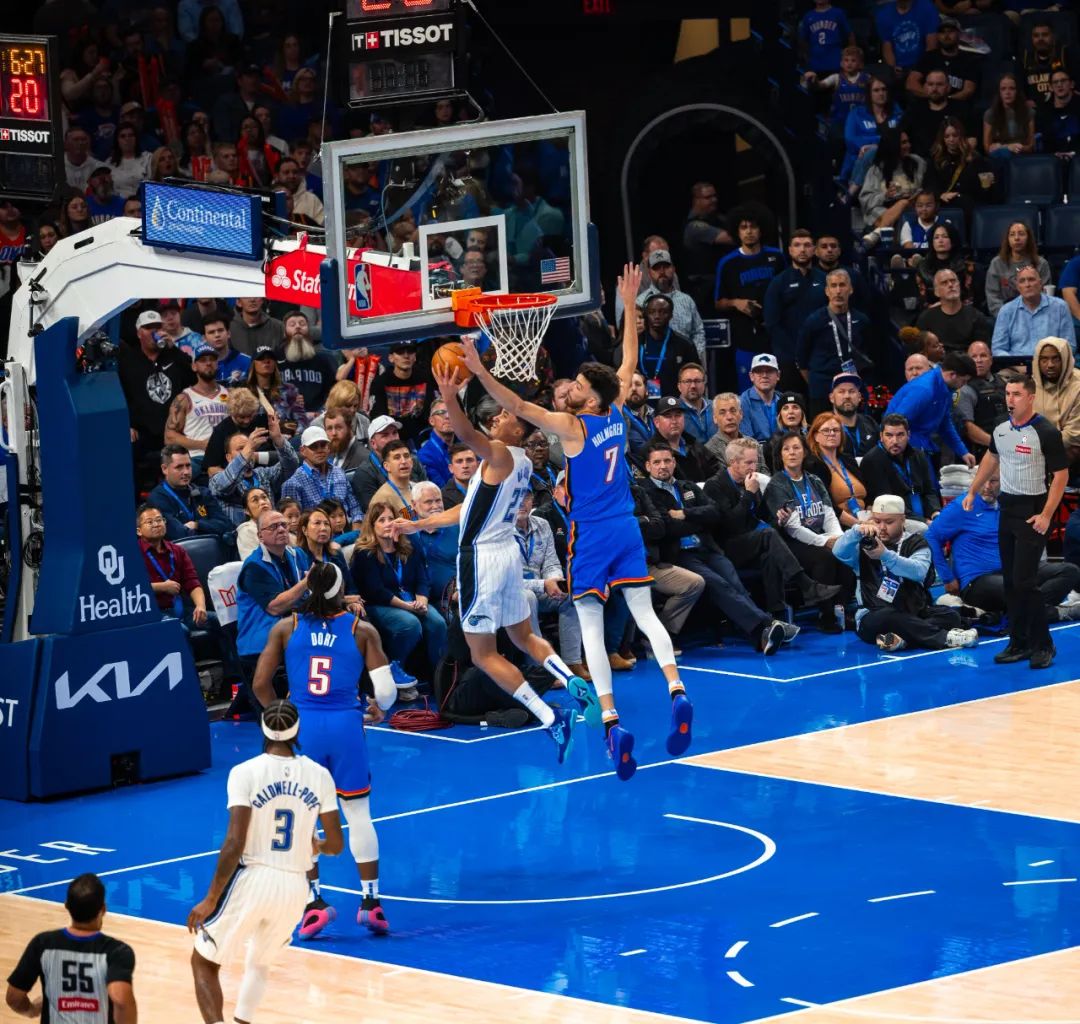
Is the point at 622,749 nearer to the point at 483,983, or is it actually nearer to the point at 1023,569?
the point at 483,983

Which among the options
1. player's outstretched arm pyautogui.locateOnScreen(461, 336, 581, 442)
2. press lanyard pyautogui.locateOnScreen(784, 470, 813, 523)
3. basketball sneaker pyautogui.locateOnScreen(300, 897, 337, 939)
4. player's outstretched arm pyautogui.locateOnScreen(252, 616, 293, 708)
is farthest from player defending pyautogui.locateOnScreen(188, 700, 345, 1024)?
press lanyard pyautogui.locateOnScreen(784, 470, 813, 523)

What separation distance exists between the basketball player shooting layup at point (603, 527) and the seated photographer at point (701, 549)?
13.1ft

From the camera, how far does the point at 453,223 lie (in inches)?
532

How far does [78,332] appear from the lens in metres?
13.5

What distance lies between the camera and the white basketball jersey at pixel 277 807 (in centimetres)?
895

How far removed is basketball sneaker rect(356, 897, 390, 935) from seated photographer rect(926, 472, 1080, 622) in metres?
7.61

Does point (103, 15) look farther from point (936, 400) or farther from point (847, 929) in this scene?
point (847, 929)

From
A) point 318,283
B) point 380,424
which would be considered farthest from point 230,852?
point 380,424

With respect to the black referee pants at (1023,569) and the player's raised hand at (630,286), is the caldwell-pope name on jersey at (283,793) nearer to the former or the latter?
the player's raised hand at (630,286)

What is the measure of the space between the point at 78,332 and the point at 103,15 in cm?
928

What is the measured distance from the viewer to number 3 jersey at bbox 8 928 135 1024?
7461 mm

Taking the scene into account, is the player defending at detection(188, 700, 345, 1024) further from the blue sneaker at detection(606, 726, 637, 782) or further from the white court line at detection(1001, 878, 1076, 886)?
the white court line at detection(1001, 878, 1076, 886)

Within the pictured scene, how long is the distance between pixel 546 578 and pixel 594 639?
3539 millimetres

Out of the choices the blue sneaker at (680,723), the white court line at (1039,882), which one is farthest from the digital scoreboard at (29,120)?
the white court line at (1039,882)
